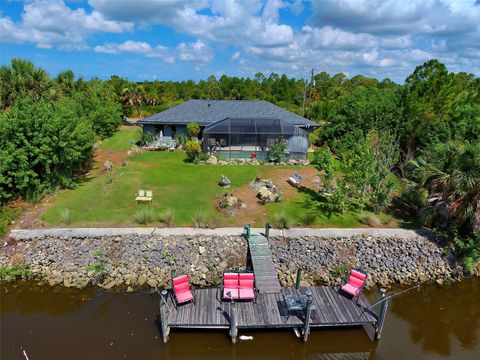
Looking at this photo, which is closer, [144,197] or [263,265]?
[263,265]

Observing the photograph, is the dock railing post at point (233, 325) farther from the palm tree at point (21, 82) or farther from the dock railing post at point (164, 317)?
the palm tree at point (21, 82)

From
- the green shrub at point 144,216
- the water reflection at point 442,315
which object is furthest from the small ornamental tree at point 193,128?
the water reflection at point 442,315

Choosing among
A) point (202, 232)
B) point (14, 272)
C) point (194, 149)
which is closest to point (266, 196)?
point (202, 232)

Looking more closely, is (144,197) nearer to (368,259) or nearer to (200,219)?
(200,219)

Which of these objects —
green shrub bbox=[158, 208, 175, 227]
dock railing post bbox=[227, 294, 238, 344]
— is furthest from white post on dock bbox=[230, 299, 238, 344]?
green shrub bbox=[158, 208, 175, 227]

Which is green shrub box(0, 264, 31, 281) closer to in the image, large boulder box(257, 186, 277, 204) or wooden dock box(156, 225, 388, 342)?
wooden dock box(156, 225, 388, 342)

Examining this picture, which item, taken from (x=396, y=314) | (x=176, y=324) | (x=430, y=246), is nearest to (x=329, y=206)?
(x=430, y=246)
